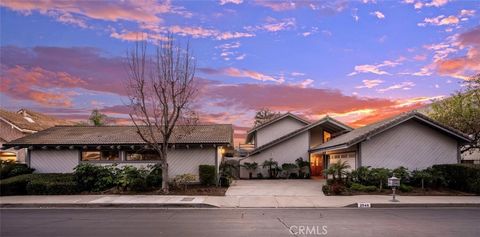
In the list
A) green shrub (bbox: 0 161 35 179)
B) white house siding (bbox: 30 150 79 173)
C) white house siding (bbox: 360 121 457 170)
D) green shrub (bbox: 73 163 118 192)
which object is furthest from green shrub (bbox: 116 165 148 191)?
white house siding (bbox: 360 121 457 170)

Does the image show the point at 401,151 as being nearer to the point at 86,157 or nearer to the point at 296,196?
the point at 296,196

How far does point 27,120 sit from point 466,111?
134 ft

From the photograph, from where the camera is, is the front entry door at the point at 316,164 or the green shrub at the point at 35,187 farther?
the front entry door at the point at 316,164

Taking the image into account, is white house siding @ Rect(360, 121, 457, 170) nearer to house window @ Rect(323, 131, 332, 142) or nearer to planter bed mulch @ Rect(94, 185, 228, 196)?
planter bed mulch @ Rect(94, 185, 228, 196)

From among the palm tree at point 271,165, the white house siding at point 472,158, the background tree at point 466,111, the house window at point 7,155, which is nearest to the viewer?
the background tree at point 466,111

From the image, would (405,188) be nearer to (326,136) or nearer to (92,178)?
(92,178)

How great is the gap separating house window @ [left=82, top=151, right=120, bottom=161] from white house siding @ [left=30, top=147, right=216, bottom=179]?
0.41 meters

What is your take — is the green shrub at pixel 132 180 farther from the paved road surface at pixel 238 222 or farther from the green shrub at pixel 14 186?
the paved road surface at pixel 238 222

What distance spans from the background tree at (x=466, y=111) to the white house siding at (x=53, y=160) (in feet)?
86.3

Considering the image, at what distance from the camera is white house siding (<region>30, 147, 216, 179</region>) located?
24703 mm

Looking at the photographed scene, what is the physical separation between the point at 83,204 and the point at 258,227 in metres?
8.90

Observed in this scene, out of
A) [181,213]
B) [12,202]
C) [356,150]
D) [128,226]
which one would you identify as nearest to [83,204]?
[12,202]

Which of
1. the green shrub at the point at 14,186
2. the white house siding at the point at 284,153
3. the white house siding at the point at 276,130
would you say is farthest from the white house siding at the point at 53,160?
the white house siding at the point at 276,130

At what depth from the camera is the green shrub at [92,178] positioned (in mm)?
20875
